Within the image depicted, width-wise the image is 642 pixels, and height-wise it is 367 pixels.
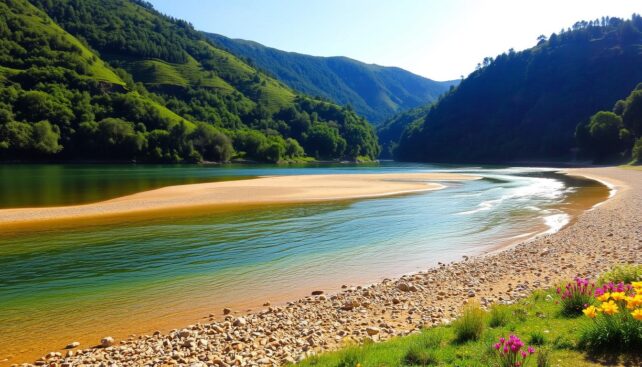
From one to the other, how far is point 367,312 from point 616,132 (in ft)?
459

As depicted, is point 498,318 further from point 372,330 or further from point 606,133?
point 606,133

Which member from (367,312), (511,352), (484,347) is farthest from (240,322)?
(511,352)

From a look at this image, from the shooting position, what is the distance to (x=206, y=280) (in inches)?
686

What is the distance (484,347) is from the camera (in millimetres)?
7875

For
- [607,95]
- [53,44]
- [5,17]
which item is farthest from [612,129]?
[5,17]

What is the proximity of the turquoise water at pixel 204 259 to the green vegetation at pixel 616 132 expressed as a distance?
104m

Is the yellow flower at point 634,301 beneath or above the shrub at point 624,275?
above

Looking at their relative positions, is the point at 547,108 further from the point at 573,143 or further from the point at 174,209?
the point at 174,209

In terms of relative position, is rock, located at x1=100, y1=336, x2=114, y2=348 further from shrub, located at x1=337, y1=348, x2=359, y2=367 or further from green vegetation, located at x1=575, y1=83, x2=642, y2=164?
green vegetation, located at x1=575, y1=83, x2=642, y2=164

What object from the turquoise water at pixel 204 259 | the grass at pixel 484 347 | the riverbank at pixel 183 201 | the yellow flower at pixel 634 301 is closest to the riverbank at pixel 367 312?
the grass at pixel 484 347

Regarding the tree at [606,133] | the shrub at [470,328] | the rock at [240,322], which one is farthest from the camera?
the tree at [606,133]

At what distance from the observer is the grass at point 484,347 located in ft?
23.1

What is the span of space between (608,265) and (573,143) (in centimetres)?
17661

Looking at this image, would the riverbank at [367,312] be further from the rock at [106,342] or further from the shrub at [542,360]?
the shrub at [542,360]
